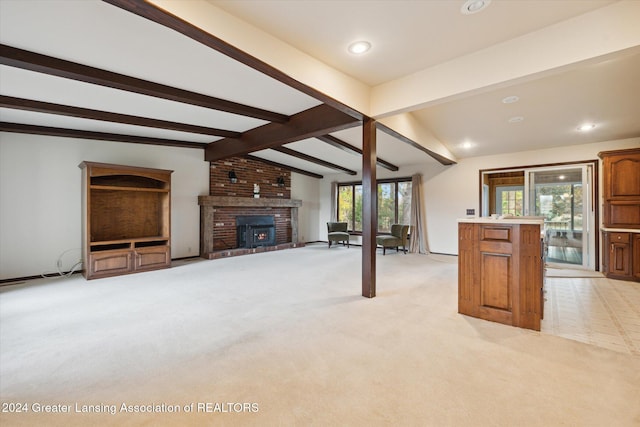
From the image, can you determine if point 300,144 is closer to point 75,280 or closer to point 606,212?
point 75,280

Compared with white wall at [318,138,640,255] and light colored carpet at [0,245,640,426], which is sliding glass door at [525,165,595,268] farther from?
light colored carpet at [0,245,640,426]

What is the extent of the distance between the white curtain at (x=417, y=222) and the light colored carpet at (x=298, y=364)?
3.93 m

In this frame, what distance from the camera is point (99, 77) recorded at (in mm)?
2895

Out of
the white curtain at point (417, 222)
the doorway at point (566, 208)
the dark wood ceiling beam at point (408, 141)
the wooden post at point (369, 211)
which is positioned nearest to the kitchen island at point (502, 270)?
the wooden post at point (369, 211)

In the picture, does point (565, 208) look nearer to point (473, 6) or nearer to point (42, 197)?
point (473, 6)

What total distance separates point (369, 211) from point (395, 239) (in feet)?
12.8

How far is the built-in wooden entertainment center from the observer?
15.3 ft

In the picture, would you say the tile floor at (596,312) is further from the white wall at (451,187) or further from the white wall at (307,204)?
the white wall at (307,204)

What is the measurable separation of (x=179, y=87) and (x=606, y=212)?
693cm

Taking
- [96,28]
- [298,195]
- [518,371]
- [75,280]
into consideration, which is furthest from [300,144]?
[518,371]

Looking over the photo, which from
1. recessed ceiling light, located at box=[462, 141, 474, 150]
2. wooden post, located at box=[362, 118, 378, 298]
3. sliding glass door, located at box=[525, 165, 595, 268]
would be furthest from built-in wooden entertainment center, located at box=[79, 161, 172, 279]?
sliding glass door, located at box=[525, 165, 595, 268]

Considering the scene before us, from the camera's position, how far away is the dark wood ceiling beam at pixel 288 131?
13.1ft

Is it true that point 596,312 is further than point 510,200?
No

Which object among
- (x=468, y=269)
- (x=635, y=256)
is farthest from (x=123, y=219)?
(x=635, y=256)
